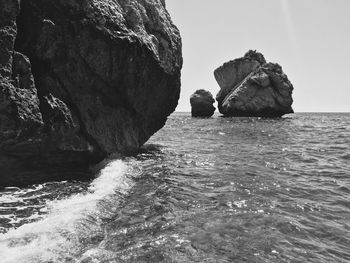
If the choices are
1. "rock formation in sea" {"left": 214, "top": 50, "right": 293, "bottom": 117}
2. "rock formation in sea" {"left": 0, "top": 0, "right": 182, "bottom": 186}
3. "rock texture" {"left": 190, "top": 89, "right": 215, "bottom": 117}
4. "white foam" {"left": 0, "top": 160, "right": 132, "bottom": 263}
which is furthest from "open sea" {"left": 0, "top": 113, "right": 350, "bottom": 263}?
"rock texture" {"left": 190, "top": 89, "right": 215, "bottom": 117}

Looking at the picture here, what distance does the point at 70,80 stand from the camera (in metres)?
11.8

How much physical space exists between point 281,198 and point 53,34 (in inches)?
347

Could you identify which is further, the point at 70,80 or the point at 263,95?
the point at 263,95

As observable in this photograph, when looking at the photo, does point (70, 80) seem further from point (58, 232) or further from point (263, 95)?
point (263, 95)

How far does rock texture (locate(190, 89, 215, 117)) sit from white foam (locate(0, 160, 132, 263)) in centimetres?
6339

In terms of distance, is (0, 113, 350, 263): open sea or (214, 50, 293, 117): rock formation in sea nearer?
(0, 113, 350, 263): open sea

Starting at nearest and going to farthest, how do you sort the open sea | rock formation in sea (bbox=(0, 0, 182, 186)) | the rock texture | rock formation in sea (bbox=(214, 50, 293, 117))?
the open sea → rock formation in sea (bbox=(0, 0, 182, 186)) → rock formation in sea (bbox=(214, 50, 293, 117)) → the rock texture

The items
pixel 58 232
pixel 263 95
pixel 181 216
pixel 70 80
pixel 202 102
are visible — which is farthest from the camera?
pixel 202 102

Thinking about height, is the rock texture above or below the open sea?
above

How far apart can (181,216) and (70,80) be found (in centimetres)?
667

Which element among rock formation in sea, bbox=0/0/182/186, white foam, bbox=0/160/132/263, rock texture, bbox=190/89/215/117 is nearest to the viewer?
white foam, bbox=0/160/132/263

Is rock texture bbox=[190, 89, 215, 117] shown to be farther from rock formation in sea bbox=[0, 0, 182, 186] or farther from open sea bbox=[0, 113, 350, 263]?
open sea bbox=[0, 113, 350, 263]

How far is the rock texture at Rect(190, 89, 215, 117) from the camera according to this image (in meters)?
71.9

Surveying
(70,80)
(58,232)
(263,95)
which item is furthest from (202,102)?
(58,232)
